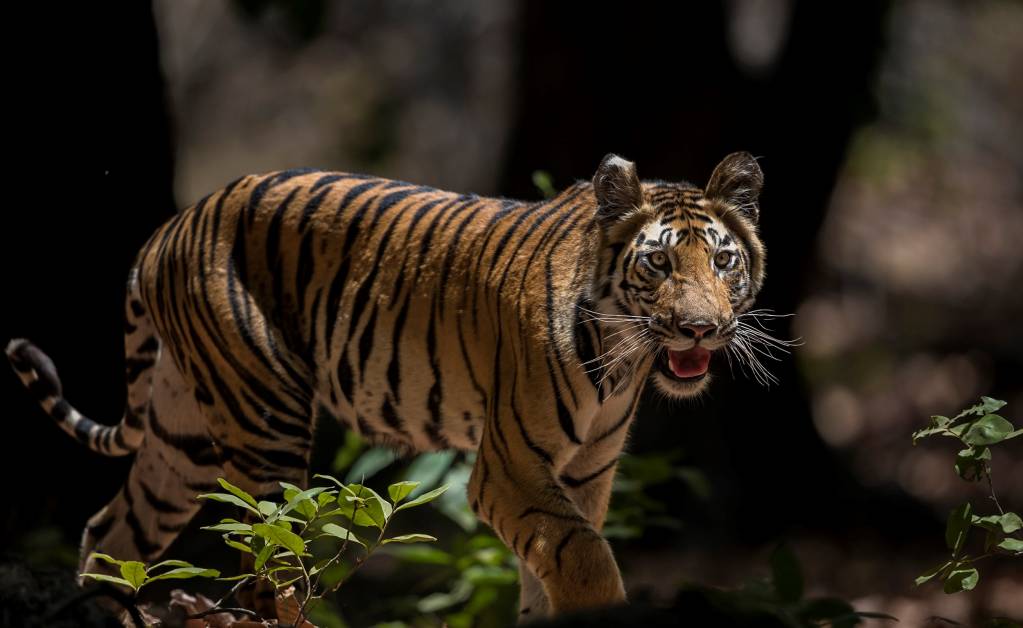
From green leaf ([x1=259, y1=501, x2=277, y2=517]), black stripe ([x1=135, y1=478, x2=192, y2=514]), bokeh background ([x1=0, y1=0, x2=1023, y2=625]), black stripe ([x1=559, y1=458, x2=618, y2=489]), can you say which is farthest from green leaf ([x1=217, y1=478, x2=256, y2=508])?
black stripe ([x1=135, y1=478, x2=192, y2=514])

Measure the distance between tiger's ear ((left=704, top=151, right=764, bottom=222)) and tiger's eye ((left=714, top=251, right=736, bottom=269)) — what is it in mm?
210

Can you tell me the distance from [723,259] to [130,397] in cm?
262

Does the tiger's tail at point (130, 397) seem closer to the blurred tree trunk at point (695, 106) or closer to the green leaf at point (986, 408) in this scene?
the green leaf at point (986, 408)

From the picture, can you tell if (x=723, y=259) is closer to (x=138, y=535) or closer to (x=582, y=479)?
(x=582, y=479)

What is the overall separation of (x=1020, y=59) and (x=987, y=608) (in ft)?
49.2

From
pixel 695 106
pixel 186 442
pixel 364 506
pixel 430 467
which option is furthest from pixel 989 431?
pixel 695 106

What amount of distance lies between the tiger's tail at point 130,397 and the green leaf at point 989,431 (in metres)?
3.27

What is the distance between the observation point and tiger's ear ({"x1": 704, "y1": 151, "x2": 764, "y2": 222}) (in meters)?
4.29

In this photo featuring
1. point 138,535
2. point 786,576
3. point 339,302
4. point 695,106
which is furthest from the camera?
point 695,106

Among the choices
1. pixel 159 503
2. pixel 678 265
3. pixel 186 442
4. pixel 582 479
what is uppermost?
pixel 678 265

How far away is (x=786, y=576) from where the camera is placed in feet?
9.92

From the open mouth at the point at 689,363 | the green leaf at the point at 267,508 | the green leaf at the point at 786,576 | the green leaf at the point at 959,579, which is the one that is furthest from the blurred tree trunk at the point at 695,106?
the green leaf at the point at 786,576

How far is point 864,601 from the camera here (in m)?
8.99

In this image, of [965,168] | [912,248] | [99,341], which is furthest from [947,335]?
[99,341]
